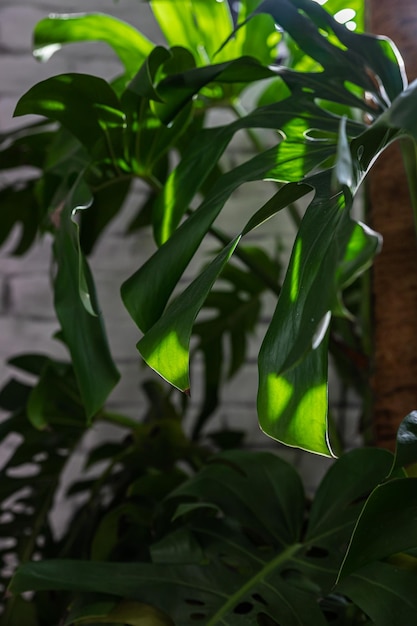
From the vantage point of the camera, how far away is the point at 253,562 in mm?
678

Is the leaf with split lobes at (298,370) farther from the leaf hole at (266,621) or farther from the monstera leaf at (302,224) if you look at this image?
the leaf hole at (266,621)

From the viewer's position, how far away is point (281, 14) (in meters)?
0.64

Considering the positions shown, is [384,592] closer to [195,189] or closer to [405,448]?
[405,448]

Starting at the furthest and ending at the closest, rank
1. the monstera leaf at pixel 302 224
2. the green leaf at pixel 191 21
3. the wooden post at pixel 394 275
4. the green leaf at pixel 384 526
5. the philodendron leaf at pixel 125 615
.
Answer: the green leaf at pixel 191 21 < the wooden post at pixel 394 275 < the philodendron leaf at pixel 125 615 < the green leaf at pixel 384 526 < the monstera leaf at pixel 302 224

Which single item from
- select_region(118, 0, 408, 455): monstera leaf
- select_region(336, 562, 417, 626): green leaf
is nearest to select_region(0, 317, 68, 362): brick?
select_region(118, 0, 408, 455): monstera leaf

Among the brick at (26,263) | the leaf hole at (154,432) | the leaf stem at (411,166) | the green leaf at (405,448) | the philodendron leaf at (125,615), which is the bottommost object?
the leaf hole at (154,432)

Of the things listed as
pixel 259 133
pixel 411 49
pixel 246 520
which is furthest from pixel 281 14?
pixel 259 133

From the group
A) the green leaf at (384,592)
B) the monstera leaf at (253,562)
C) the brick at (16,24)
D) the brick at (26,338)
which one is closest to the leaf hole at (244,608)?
the monstera leaf at (253,562)

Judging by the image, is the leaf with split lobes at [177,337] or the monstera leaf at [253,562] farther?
the monstera leaf at [253,562]

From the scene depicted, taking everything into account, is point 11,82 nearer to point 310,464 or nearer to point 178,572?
point 310,464

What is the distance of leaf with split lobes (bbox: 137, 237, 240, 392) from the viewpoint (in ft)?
1.50

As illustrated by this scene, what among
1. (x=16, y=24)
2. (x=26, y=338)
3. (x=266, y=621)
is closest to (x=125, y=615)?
(x=266, y=621)

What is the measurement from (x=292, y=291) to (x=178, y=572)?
30cm

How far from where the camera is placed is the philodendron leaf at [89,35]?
0.81 meters
